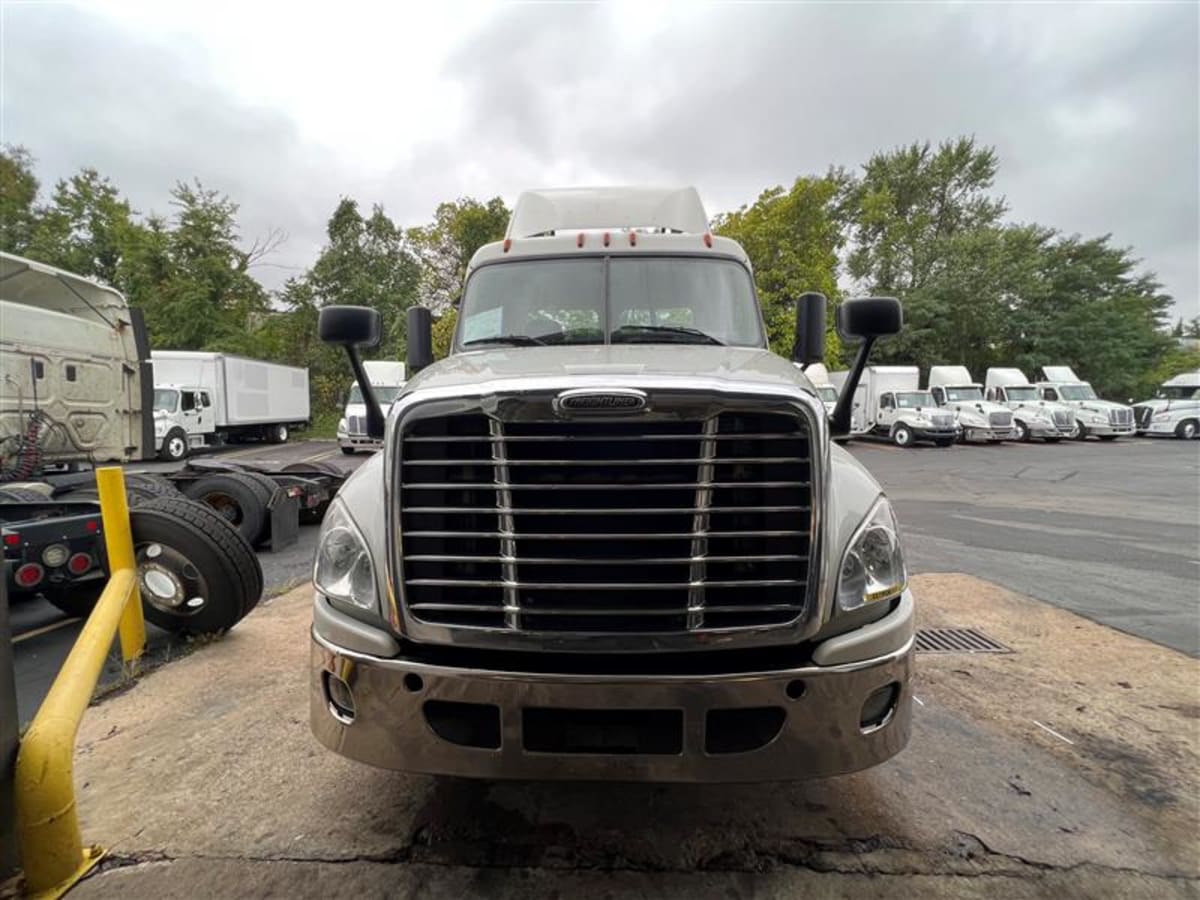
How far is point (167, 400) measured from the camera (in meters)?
19.5

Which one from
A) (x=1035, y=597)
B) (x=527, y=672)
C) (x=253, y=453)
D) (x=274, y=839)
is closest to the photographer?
(x=527, y=672)

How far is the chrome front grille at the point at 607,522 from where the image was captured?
6.90ft

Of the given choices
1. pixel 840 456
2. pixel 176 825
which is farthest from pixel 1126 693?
pixel 176 825

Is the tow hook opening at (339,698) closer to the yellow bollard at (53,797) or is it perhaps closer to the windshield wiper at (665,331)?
the yellow bollard at (53,797)

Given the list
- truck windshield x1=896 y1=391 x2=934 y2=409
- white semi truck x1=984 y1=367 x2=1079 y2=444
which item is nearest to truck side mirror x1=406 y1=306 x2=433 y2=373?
truck windshield x1=896 y1=391 x2=934 y2=409

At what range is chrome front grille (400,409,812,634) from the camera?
2.10 metres

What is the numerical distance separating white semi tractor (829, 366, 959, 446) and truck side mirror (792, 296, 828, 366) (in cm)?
2000

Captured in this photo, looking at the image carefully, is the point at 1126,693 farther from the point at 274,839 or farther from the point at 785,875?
the point at 274,839

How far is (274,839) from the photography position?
239 centimetres

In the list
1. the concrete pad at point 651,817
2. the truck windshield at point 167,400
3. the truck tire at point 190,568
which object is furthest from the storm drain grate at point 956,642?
the truck windshield at point 167,400

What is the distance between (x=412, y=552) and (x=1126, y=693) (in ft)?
13.4

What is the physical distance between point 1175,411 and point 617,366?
36.5 meters

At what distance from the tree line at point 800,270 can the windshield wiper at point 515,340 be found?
19579 millimetres

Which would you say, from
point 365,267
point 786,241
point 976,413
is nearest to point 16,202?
point 365,267
